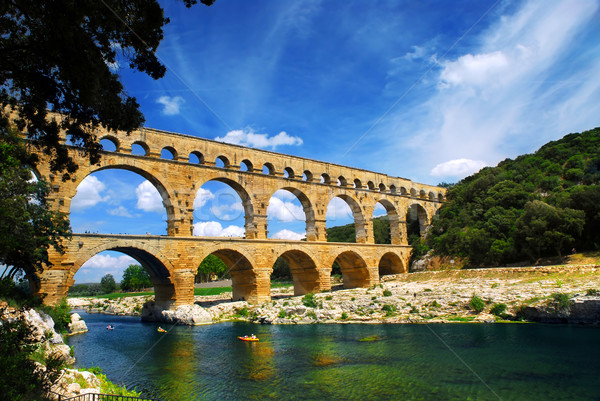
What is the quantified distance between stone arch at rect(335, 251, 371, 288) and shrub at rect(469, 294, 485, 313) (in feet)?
42.3

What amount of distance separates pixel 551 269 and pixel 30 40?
2429 centimetres

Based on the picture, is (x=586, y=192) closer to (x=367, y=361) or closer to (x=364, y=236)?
(x=364, y=236)

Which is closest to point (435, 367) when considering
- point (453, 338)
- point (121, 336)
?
point (453, 338)

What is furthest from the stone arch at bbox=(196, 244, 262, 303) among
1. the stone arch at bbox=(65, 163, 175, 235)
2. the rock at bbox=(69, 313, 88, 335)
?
the rock at bbox=(69, 313, 88, 335)

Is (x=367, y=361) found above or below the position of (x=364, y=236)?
below

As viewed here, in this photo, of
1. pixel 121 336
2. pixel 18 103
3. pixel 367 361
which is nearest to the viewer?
pixel 18 103

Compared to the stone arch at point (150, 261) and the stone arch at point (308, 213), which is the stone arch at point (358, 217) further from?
the stone arch at point (150, 261)

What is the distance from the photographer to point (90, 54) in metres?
7.14

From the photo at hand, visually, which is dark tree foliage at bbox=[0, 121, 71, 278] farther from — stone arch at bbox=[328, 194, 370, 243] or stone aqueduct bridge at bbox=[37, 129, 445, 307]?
stone arch at bbox=[328, 194, 370, 243]

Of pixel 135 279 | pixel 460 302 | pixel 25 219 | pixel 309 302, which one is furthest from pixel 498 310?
pixel 135 279

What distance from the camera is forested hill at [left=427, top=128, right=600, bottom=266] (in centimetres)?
2483

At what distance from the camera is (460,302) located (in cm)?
2055

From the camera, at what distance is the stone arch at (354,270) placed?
107 feet

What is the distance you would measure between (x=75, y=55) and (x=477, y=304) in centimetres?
1955
